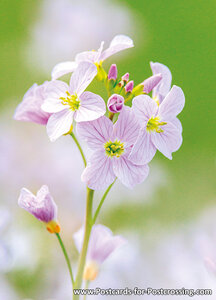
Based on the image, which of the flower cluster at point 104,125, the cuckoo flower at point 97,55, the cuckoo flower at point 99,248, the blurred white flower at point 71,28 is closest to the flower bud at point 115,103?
the flower cluster at point 104,125

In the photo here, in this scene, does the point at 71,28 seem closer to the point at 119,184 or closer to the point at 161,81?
the point at 119,184

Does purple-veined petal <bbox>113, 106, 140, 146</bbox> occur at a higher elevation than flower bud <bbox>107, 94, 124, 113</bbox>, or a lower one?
lower

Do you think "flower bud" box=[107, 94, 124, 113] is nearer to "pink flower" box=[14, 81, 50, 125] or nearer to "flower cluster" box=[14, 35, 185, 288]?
"flower cluster" box=[14, 35, 185, 288]

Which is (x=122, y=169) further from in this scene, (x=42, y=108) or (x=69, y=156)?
(x=69, y=156)

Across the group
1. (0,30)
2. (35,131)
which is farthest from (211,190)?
(0,30)

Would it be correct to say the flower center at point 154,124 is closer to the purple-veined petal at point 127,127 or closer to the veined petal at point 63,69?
the purple-veined petal at point 127,127

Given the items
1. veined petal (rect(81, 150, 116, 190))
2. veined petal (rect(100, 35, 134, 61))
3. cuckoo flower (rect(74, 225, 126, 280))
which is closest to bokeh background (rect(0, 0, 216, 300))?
cuckoo flower (rect(74, 225, 126, 280))

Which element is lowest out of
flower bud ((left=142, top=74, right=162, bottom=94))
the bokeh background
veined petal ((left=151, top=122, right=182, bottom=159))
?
the bokeh background
